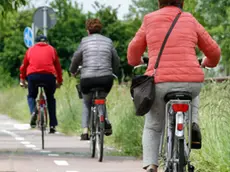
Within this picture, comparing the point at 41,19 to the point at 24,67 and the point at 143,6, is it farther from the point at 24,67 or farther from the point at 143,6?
the point at 143,6

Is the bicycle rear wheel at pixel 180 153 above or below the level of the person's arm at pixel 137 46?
below

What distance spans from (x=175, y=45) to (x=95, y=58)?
17.0 ft

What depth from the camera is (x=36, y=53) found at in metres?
15.5

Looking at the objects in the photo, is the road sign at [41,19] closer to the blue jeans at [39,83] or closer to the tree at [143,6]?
the blue jeans at [39,83]

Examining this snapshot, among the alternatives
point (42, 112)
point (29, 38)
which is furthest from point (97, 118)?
point (29, 38)

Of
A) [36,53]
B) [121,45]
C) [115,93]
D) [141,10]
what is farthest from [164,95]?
[141,10]

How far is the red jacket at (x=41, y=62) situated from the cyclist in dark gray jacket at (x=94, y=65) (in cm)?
182

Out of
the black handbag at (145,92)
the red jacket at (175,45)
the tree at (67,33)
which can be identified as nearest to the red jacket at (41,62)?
the red jacket at (175,45)

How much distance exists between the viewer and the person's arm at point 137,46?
8.27 metres

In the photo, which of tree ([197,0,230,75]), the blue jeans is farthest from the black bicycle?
tree ([197,0,230,75])

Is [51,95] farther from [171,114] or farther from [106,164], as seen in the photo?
[171,114]

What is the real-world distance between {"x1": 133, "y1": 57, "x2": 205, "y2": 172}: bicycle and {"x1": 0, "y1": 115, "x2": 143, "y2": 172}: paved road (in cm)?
363

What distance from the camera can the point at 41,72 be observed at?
49.9ft

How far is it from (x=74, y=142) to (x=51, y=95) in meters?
1.81
